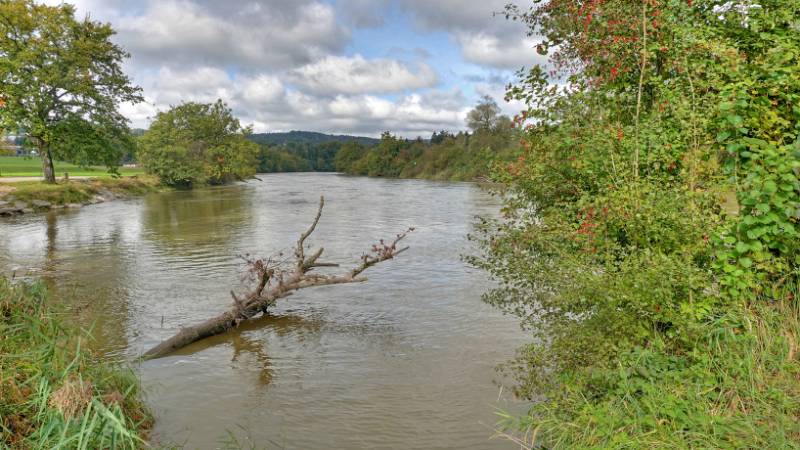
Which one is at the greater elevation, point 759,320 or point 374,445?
point 759,320

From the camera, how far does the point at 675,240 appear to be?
17.8 feet

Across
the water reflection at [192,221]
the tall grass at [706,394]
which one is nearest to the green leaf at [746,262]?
the tall grass at [706,394]

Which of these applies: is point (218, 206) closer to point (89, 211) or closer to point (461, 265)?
point (89, 211)

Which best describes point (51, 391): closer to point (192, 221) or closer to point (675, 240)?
point (675, 240)

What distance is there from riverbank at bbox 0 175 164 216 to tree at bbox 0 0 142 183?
198 centimetres

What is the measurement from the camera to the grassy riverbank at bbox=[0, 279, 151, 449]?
4766 millimetres

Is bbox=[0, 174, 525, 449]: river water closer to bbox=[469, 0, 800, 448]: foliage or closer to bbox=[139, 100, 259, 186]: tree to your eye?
bbox=[469, 0, 800, 448]: foliage

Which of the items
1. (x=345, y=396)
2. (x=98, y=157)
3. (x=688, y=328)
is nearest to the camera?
(x=688, y=328)

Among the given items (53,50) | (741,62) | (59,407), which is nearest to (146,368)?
(59,407)

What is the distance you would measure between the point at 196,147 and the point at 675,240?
6755cm

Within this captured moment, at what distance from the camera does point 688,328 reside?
503cm

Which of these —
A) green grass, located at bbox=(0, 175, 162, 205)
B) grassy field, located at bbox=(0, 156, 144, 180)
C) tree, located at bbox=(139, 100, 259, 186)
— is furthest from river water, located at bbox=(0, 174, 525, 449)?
tree, located at bbox=(139, 100, 259, 186)

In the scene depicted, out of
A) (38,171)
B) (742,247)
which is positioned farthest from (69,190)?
(742,247)

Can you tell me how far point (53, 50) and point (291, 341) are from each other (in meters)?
33.3
